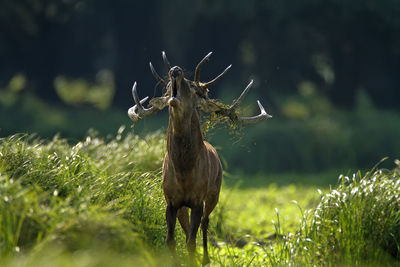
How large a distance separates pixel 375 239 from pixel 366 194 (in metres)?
0.47

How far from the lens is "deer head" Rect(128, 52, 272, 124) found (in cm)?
501

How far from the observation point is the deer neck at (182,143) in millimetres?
5180

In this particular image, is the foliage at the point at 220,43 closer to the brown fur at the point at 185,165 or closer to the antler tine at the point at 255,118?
the antler tine at the point at 255,118

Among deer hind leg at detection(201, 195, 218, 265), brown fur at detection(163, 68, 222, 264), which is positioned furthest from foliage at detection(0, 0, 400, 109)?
brown fur at detection(163, 68, 222, 264)

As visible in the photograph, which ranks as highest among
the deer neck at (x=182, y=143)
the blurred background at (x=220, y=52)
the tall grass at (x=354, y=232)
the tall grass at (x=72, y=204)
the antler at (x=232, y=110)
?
the blurred background at (x=220, y=52)

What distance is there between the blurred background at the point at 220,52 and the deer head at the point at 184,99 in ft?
44.8

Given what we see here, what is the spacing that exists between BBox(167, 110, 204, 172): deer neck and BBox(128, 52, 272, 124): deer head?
8 cm

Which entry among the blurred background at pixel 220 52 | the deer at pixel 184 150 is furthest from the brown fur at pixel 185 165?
the blurred background at pixel 220 52

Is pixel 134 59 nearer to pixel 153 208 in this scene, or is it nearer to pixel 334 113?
pixel 334 113

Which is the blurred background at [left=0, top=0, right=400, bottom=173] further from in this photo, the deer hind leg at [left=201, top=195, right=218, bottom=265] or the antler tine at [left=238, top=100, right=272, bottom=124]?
the antler tine at [left=238, top=100, right=272, bottom=124]

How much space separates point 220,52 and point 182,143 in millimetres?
18153

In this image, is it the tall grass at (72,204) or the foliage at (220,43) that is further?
the foliage at (220,43)

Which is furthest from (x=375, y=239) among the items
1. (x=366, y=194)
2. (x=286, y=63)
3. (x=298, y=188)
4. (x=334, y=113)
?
(x=286, y=63)

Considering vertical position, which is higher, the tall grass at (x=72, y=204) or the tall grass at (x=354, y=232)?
the tall grass at (x=72, y=204)
